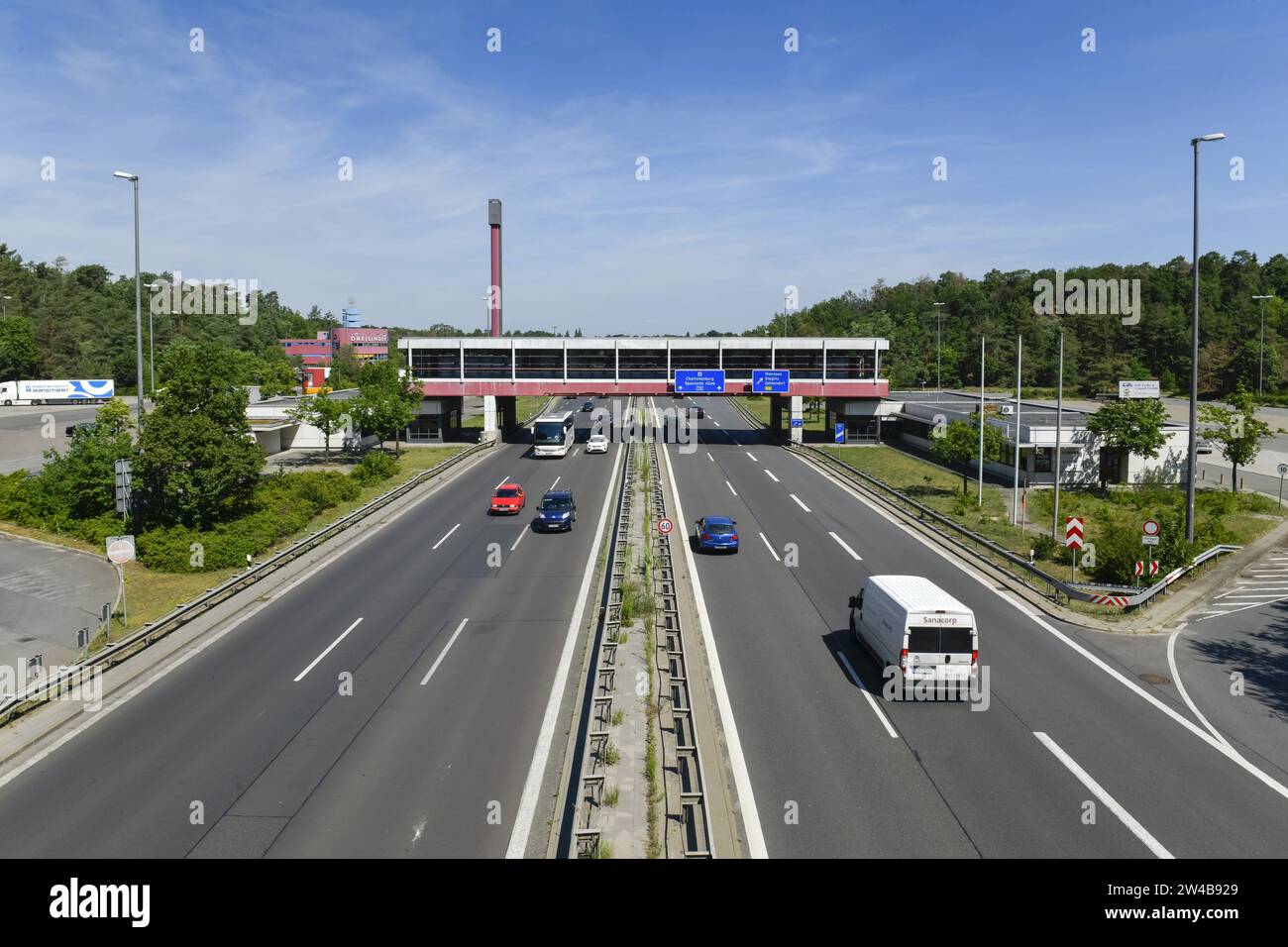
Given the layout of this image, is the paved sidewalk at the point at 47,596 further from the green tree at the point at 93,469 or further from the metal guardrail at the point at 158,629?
the green tree at the point at 93,469

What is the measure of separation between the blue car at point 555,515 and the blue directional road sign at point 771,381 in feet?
106

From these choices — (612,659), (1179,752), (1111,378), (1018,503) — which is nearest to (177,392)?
(612,659)

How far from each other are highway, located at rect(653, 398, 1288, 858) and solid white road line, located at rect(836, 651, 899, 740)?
6 centimetres

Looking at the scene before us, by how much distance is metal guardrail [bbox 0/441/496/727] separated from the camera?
58.2ft

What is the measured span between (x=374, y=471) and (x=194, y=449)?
1748 cm

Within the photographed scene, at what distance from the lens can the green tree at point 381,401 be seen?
55594 mm

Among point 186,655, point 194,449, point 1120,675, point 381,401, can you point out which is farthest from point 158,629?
point 381,401

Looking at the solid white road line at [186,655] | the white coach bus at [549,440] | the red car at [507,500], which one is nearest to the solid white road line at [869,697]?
the solid white road line at [186,655]

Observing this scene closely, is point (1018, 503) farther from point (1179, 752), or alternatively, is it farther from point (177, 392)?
point (177, 392)

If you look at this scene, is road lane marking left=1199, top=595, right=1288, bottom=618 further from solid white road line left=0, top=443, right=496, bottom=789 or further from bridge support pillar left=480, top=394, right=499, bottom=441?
bridge support pillar left=480, top=394, right=499, bottom=441

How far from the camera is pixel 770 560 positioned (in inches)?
1228

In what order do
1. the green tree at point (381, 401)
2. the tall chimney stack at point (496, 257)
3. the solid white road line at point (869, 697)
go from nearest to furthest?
the solid white road line at point (869, 697) → the green tree at point (381, 401) → the tall chimney stack at point (496, 257)

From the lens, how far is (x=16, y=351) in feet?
337

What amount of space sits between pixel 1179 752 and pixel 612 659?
11.5m
